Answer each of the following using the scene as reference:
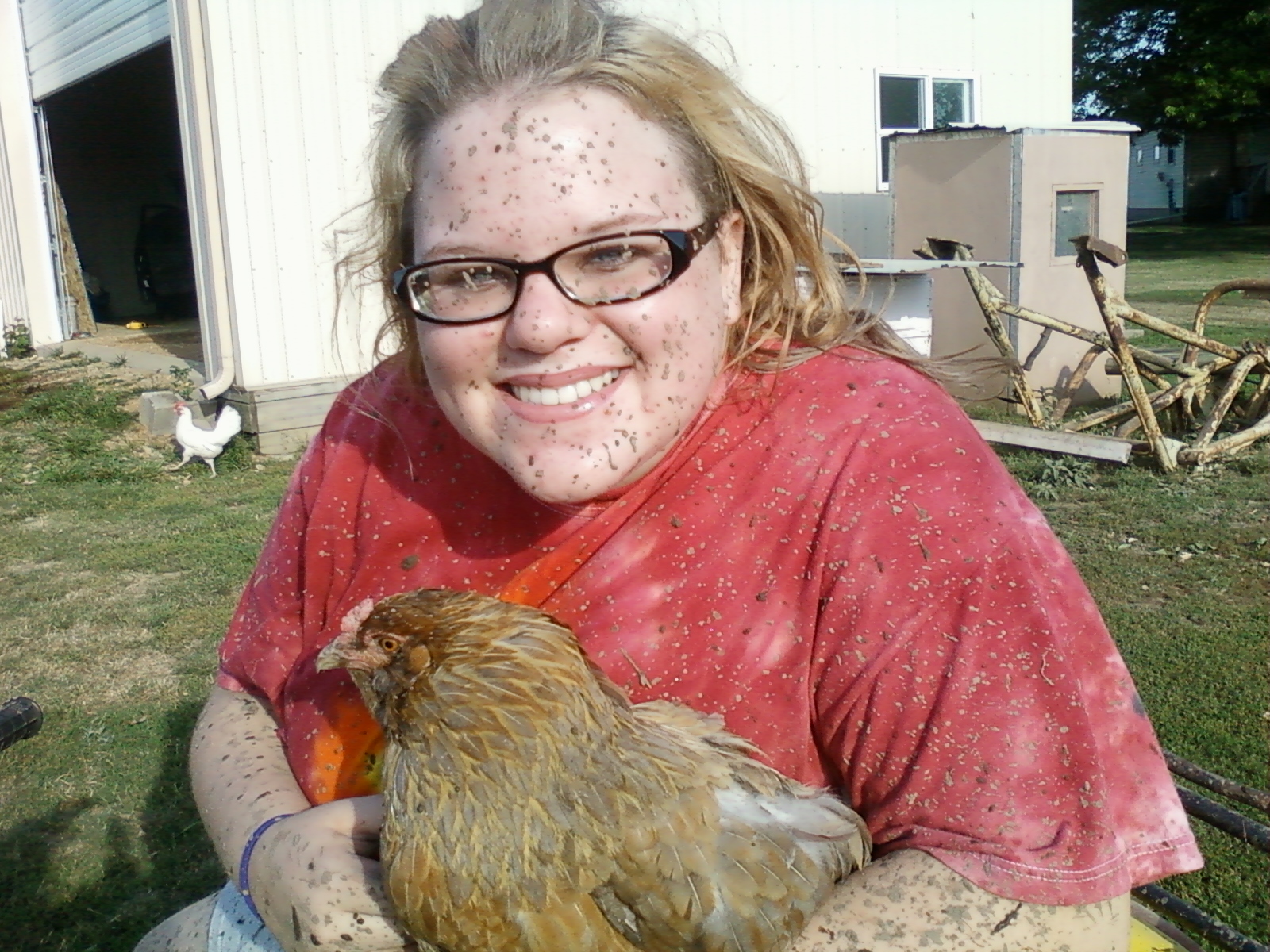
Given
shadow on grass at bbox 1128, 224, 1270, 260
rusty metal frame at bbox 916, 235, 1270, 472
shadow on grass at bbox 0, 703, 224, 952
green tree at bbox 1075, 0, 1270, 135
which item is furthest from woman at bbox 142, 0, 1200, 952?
green tree at bbox 1075, 0, 1270, 135

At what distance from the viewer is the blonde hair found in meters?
1.59

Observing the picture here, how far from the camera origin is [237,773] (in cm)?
190

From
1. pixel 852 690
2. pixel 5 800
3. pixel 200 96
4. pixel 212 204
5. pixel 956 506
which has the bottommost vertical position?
pixel 5 800

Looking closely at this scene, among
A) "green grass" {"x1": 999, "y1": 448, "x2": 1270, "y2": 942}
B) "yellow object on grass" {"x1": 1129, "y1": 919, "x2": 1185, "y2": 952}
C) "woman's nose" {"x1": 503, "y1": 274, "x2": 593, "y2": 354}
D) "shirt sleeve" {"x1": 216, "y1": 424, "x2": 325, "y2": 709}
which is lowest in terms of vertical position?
"green grass" {"x1": 999, "y1": 448, "x2": 1270, "y2": 942}

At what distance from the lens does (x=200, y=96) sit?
8172 mm

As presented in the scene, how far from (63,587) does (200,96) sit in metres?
3.97

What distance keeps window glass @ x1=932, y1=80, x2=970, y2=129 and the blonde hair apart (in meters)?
11.2

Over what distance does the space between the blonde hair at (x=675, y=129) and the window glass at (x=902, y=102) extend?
10718mm

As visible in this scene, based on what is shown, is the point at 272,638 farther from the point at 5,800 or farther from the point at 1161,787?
the point at 5,800

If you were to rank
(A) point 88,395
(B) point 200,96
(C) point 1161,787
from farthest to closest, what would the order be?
(A) point 88,395
(B) point 200,96
(C) point 1161,787

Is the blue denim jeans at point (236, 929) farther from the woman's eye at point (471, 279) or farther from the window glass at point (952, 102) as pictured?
the window glass at point (952, 102)

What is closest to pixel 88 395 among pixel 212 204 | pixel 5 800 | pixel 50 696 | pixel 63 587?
pixel 212 204

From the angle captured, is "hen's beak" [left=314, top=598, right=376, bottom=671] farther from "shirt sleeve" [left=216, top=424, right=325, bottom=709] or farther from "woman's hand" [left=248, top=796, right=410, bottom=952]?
"shirt sleeve" [left=216, top=424, right=325, bottom=709]

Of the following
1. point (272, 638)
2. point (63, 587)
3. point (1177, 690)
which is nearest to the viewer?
point (272, 638)
